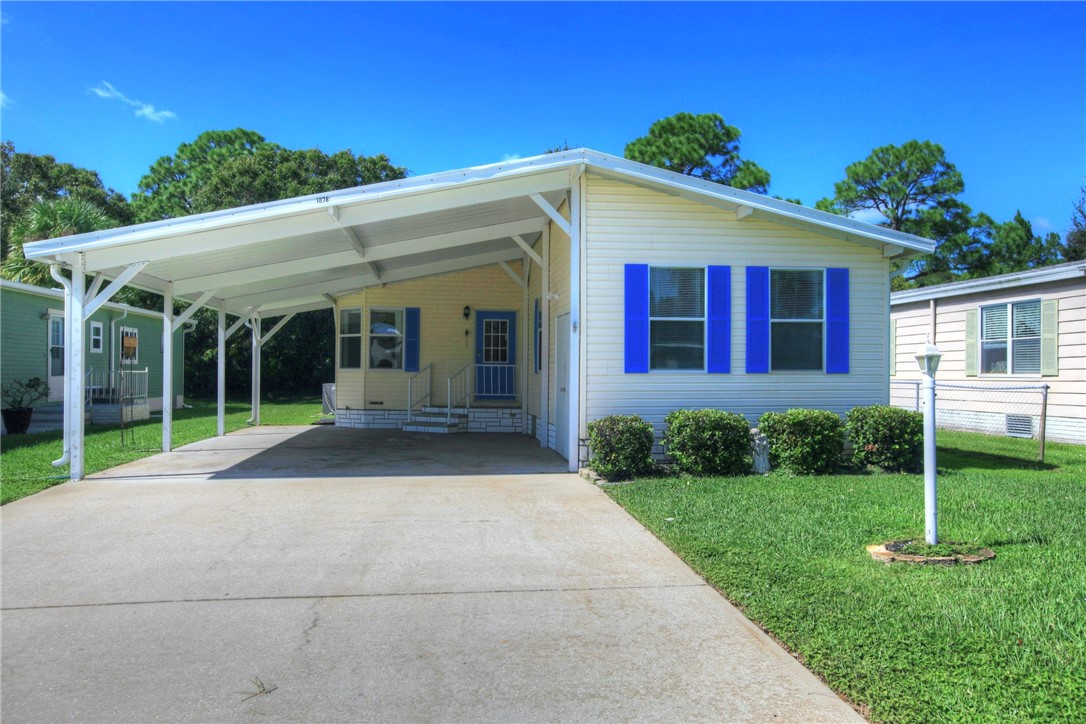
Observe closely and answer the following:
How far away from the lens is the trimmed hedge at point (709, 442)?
867cm

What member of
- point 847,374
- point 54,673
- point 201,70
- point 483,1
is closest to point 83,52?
point 201,70

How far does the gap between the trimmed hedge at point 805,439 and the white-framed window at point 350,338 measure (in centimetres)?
1011

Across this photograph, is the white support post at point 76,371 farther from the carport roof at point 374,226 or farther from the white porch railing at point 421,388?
the white porch railing at point 421,388

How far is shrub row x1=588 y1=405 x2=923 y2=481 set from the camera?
338 inches

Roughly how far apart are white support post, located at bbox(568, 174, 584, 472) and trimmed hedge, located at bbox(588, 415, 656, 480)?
2.04 feet

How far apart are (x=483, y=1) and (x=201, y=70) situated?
6.78m

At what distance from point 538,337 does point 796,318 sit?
4.99 metres

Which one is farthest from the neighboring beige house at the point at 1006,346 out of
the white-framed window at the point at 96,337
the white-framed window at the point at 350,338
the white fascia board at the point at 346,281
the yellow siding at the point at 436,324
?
the white-framed window at the point at 96,337

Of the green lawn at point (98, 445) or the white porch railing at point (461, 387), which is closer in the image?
the green lawn at point (98, 445)

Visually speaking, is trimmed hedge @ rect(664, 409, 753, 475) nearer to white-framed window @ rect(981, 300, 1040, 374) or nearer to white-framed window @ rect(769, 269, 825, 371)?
white-framed window @ rect(769, 269, 825, 371)

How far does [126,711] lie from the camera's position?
3070 millimetres

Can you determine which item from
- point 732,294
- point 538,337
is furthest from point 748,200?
point 538,337

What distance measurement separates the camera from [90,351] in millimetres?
18016

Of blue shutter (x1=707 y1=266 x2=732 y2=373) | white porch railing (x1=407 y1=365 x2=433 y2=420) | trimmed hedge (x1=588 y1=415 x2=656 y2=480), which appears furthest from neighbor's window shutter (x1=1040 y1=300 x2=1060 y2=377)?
white porch railing (x1=407 y1=365 x2=433 y2=420)
